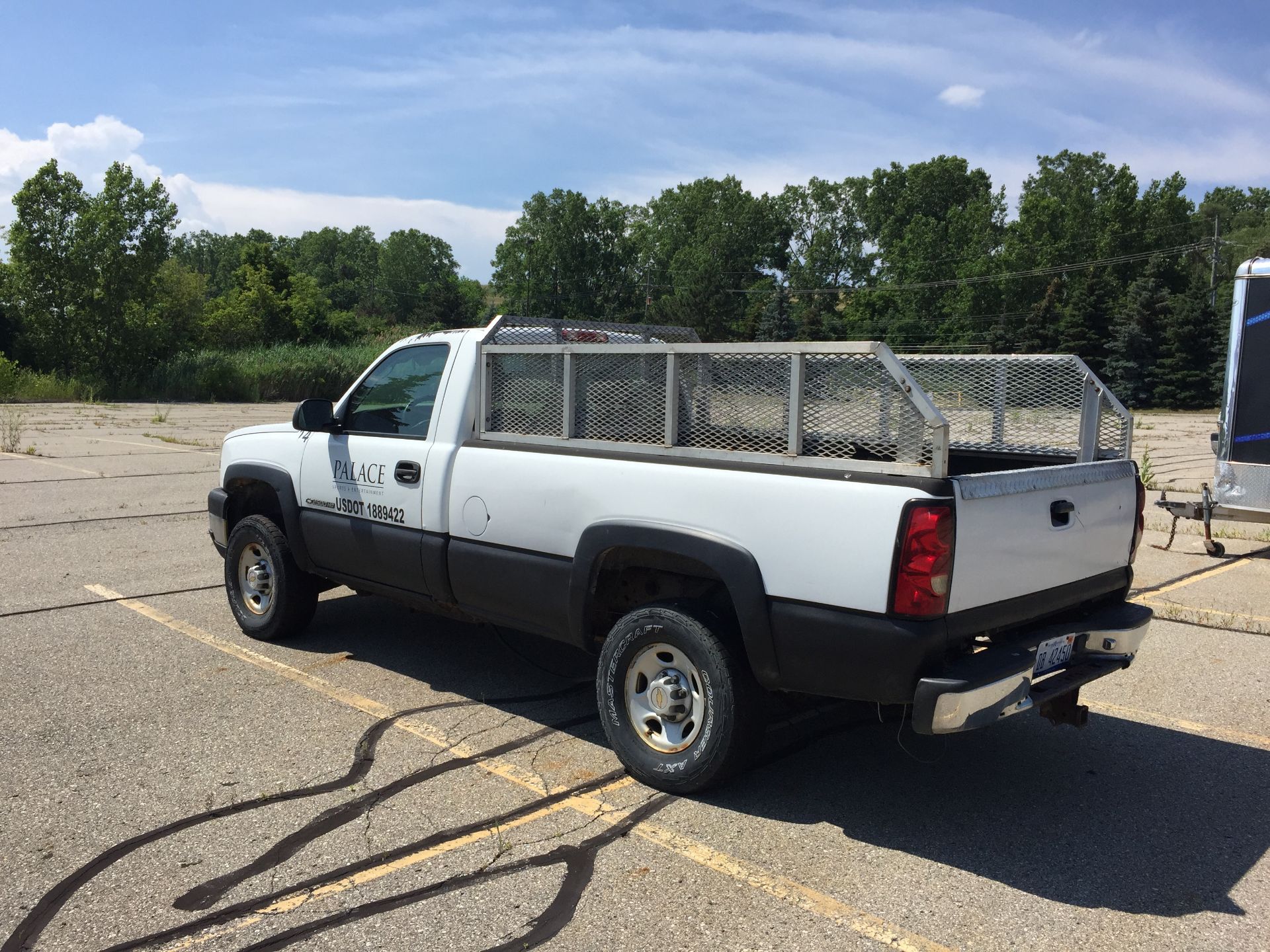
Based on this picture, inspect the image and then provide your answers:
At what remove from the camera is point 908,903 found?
11.0 ft

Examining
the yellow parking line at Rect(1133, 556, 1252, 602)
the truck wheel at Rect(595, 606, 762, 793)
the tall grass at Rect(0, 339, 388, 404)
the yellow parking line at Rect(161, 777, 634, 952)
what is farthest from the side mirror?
the tall grass at Rect(0, 339, 388, 404)

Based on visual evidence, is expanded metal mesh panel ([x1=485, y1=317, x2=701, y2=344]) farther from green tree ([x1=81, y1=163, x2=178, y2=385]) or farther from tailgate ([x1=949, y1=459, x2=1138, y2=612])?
green tree ([x1=81, y1=163, x2=178, y2=385])

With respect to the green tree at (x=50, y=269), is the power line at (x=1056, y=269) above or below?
above

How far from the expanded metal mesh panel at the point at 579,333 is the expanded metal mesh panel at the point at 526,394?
0.28m

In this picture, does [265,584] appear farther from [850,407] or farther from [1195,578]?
[1195,578]

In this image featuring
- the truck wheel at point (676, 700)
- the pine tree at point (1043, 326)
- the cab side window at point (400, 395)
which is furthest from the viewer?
the pine tree at point (1043, 326)

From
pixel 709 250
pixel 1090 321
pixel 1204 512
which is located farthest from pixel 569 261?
pixel 1204 512

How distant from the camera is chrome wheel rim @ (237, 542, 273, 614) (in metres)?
6.28

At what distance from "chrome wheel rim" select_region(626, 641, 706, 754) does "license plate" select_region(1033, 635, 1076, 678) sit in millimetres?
1349

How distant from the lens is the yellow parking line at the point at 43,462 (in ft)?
49.3

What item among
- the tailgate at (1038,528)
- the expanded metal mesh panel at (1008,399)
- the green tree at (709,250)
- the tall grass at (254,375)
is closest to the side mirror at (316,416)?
the expanded metal mesh panel at (1008,399)

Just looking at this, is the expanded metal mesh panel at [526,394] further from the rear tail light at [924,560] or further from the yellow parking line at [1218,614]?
the yellow parking line at [1218,614]

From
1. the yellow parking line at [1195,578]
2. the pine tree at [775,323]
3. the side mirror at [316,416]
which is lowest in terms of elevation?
the yellow parking line at [1195,578]

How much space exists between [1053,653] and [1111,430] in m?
→ 1.39
